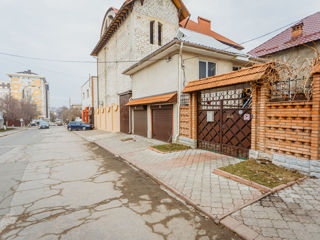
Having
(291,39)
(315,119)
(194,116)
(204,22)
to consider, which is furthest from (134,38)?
(315,119)

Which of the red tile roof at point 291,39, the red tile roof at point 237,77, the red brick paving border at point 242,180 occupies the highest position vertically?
the red tile roof at point 291,39

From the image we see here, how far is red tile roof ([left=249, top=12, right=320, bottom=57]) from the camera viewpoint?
1195cm

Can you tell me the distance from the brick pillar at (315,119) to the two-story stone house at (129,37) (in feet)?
40.1

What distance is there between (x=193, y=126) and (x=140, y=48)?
959 cm

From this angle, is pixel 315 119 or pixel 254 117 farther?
pixel 254 117

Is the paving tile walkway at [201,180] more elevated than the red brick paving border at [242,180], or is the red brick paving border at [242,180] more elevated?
the red brick paving border at [242,180]

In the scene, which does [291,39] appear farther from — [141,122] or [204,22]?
[141,122]

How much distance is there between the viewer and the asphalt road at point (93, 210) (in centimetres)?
259

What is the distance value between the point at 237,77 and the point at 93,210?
574cm

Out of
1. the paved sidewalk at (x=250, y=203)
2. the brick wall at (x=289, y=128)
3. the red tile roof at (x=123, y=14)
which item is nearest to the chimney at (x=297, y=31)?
the red tile roof at (x=123, y=14)

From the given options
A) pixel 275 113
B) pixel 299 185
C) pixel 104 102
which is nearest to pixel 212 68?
pixel 275 113

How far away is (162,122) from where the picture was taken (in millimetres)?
10273

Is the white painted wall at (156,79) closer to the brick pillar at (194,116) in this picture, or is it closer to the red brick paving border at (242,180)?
the brick pillar at (194,116)

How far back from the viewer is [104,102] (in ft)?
70.7
